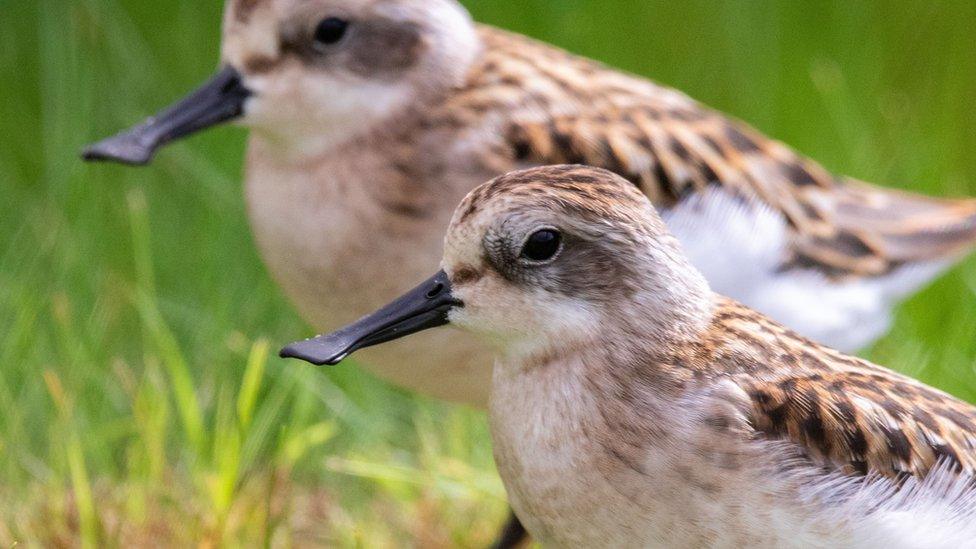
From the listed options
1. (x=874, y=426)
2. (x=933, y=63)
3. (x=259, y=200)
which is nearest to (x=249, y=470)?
(x=259, y=200)

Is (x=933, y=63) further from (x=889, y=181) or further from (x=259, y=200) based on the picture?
(x=259, y=200)

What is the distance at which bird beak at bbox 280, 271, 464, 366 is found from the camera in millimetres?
3369

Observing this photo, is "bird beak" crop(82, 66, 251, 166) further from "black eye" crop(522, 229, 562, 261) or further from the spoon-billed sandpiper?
"black eye" crop(522, 229, 562, 261)

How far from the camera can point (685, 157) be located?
4.65 m

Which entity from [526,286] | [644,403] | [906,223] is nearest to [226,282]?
[906,223]

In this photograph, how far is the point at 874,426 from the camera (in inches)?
133

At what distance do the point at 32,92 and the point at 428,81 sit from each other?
9.91ft

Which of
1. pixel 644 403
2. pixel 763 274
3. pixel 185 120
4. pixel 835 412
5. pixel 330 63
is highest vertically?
pixel 835 412

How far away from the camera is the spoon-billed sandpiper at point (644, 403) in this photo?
324cm

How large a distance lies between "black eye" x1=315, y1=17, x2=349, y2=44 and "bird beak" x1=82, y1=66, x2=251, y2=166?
0.24 m

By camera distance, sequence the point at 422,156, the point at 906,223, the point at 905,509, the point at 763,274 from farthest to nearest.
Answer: the point at 906,223, the point at 763,274, the point at 422,156, the point at 905,509

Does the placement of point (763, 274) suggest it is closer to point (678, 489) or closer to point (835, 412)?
point (835, 412)

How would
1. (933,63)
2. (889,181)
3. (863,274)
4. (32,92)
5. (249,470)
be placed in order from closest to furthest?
(249,470) → (863,274) → (889,181) → (32,92) → (933,63)

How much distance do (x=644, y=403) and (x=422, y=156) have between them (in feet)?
4.26
